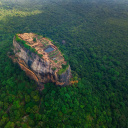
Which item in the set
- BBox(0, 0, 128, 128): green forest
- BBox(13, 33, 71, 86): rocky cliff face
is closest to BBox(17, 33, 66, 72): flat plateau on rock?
BBox(13, 33, 71, 86): rocky cliff face

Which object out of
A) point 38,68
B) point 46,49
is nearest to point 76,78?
point 38,68

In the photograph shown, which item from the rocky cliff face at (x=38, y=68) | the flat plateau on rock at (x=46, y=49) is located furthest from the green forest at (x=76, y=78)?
the flat plateau on rock at (x=46, y=49)

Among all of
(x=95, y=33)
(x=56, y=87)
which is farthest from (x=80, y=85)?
(x=95, y=33)

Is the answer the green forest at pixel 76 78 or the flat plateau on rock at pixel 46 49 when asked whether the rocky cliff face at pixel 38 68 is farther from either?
the green forest at pixel 76 78

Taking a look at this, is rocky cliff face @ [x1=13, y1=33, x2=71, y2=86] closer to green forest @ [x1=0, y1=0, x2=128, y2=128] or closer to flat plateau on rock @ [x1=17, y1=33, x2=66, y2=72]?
flat plateau on rock @ [x1=17, y1=33, x2=66, y2=72]

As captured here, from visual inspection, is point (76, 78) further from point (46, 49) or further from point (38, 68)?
point (46, 49)

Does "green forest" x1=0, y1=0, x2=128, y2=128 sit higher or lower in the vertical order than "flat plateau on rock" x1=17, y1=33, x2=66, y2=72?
lower
